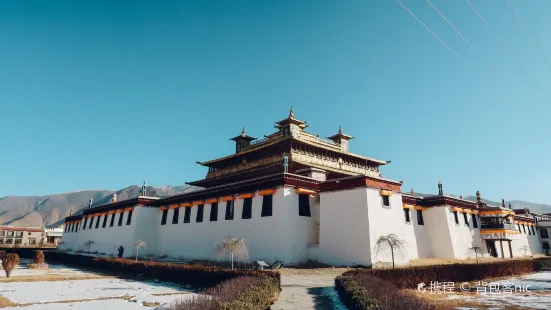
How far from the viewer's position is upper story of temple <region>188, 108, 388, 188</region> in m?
32.2

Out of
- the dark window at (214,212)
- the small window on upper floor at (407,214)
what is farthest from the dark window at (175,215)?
the small window on upper floor at (407,214)

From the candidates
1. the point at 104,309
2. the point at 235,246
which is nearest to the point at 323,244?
the point at 235,246

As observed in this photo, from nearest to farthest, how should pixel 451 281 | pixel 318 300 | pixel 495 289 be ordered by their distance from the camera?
1. pixel 318 300
2. pixel 495 289
3. pixel 451 281

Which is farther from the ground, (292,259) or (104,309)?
(292,259)

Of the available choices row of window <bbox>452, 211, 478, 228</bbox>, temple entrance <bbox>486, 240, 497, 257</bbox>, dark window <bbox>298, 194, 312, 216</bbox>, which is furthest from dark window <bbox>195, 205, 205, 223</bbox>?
temple entrance <bbox>486, 240, 497, 257</bbox>

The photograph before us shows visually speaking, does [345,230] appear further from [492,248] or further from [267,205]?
[492,248]

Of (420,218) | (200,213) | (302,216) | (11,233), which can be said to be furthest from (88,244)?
(11,233)

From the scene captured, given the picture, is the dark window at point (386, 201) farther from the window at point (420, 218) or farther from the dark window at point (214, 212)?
the dark window at point (214, 212)

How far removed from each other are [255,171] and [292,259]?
1302 centimetres

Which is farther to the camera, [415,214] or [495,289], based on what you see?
[415,214]

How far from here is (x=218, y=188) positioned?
28.7 m

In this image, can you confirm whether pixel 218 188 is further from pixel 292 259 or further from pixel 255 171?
pixel 292 259

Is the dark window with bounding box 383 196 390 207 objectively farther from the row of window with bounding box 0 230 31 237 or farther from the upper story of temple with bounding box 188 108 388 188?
the row of window with bounding box 0 230 31 237

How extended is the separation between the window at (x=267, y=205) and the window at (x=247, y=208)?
1.26 metres
